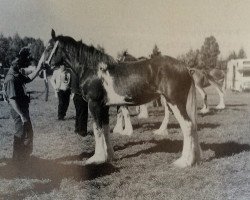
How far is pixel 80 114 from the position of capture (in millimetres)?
3387

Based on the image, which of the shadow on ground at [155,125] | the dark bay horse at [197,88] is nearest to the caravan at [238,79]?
the dark bay horse at [197,88]

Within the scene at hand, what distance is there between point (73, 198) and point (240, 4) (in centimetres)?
177

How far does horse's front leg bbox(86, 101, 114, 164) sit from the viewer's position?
10.3ft

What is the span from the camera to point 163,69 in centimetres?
303

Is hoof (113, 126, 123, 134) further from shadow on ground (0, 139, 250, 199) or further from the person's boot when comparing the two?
the person's boot

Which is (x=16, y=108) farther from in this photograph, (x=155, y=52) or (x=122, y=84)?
(x=155, y=52)

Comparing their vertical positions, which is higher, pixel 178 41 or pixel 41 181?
pixel 178 41

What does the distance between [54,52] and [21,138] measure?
0.62 metres

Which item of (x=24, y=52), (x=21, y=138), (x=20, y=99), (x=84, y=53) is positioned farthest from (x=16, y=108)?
(x=84, y=53)

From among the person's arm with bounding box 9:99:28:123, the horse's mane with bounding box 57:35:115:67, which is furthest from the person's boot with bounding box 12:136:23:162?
the horse's mane with bounding box 57:35:115:67

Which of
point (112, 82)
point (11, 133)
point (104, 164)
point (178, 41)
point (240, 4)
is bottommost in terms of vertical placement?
point (104, 164)

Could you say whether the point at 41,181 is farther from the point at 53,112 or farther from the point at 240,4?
the point at 240,4

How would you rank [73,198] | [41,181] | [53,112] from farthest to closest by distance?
[53,112]
[41,181]
[73,198]

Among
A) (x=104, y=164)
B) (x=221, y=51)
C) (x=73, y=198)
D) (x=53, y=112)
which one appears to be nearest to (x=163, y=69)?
(x=221, y=51)
